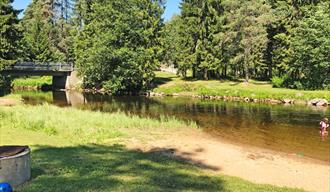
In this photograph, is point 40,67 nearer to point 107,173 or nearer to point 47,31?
point 47,31

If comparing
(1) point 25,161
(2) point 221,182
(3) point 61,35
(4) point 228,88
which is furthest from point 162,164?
(3) point 61,35

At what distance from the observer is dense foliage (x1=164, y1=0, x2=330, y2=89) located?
53788 mm

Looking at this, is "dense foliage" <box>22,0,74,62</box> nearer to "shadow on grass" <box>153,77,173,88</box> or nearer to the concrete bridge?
the concrete bridge

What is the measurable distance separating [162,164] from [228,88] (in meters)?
45.9

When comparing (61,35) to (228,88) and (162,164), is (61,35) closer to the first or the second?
(228,88)

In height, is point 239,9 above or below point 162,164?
above

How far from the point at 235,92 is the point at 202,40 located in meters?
15.3

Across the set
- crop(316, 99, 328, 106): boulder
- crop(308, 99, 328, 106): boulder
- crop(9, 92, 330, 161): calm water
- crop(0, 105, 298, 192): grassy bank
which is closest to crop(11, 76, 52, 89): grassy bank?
crop(9, 92, 330, 161): calm water

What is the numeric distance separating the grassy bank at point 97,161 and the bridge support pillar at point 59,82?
51.6m

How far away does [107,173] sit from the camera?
12516 mm

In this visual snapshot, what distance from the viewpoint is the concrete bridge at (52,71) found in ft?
204

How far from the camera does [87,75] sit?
6725 cm

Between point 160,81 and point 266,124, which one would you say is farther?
point 160,81

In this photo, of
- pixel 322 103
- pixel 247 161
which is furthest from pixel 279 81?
pixel 247 161
